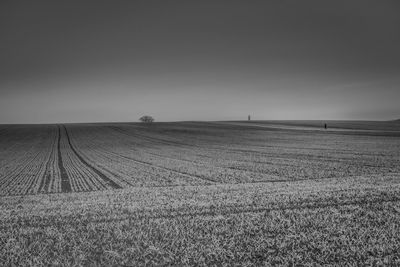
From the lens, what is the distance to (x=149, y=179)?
16719 mm

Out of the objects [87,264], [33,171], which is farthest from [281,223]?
[33,171]

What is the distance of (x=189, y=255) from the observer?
18.9 feet

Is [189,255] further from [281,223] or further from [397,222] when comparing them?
[397,222]

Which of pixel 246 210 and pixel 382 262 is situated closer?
pixel 382 262

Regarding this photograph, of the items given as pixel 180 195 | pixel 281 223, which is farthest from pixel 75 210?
pixel 281 223

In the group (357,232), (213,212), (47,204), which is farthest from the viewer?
(47,204)

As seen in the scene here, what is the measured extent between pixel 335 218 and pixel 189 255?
13.7 feet

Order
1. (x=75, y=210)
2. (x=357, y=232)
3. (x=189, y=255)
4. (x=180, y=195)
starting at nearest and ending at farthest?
1. (x=189, y=255)
2. (x=357, y=232)
3. (x=75, y=210)
4. (x=180, y=195)

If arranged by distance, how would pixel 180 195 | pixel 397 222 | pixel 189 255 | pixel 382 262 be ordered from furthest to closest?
pixel 180 195
pixel 397 222
pixel 189 255
pixel 382 262

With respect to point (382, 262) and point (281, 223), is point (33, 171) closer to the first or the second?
point (281, 223)

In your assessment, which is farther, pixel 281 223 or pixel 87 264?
pixel 281 223

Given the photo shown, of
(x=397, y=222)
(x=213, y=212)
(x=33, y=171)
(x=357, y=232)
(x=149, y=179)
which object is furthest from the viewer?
(x=33, y=171)

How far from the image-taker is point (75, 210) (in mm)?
9297

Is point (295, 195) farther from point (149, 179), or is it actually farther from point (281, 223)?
point (149, 179)
